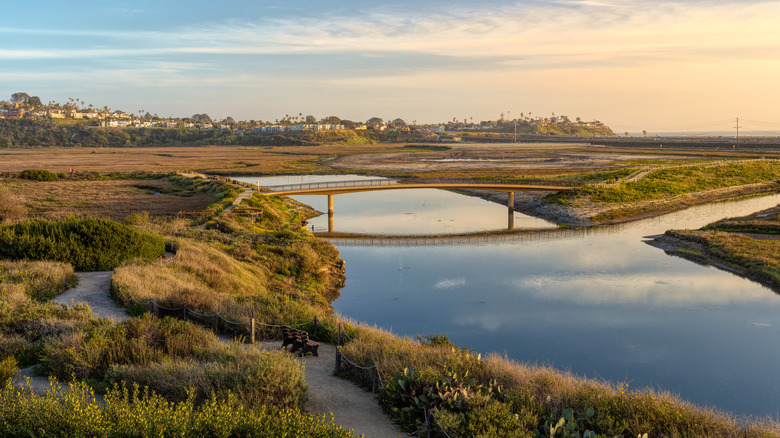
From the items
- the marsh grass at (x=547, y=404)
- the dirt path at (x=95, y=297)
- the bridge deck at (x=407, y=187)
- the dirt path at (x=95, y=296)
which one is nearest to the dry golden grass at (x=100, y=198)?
the bridge deck at (x=407, y=187)

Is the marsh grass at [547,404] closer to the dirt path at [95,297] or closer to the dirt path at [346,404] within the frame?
the dirt path at [346,404]

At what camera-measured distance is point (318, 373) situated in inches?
479

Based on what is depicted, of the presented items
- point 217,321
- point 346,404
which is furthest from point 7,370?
point 346,404

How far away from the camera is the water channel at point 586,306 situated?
65.1 feet

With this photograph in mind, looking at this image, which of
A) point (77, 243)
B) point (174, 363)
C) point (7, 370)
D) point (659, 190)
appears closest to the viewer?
point (7, 370)

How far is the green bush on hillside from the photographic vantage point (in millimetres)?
21359

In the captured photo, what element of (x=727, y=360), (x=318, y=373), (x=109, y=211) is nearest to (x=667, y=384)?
(x=727, y=360)

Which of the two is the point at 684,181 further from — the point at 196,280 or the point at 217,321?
the point at 217,321

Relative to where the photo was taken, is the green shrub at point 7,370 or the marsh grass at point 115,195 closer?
the green shrub at point 7,370

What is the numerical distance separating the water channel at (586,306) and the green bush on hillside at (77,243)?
9810mm

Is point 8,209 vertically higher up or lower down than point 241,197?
higher up

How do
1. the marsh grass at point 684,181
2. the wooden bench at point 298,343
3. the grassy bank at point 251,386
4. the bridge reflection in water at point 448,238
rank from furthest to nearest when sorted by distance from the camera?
the marsh grass at point 684,181
the bridge reflection in water at point 448,238
the wooden bench at point 298,343
the grassy bank at point 251,386

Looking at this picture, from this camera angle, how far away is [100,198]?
59.5m

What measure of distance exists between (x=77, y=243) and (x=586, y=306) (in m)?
22.2
